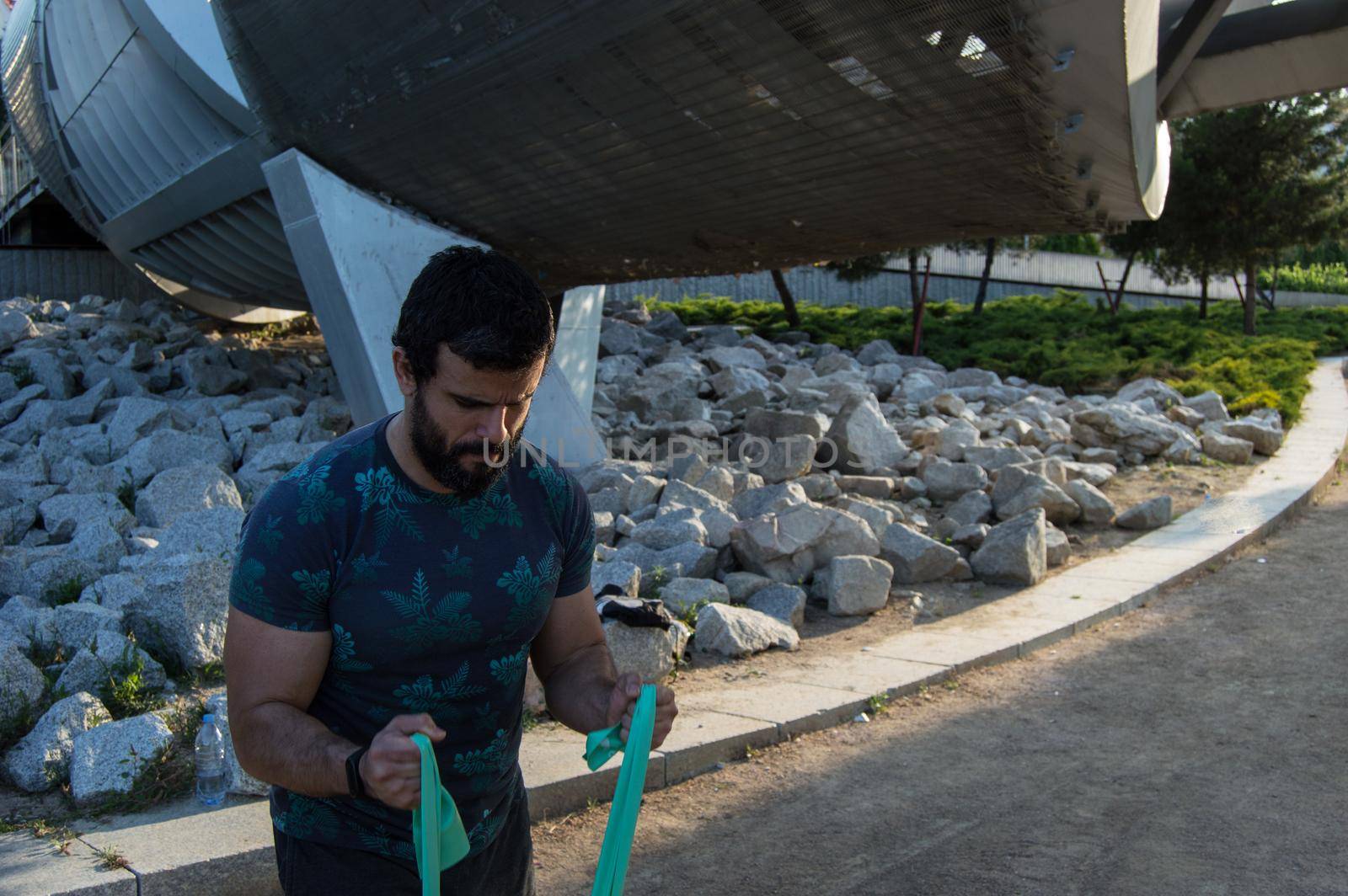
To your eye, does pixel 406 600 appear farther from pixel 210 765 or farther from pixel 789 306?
pixel 789 306

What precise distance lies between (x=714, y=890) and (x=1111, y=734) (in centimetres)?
229

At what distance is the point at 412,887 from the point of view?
6.62 feet

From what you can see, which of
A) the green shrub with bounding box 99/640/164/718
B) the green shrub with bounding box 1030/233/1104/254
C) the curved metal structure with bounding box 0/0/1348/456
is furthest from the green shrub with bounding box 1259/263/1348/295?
the green shrub with bounding box 99/640/164/718

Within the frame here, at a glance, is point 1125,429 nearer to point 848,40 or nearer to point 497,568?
point 848,40

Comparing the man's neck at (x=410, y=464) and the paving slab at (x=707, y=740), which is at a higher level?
the man's neck at (x=410, y=464)

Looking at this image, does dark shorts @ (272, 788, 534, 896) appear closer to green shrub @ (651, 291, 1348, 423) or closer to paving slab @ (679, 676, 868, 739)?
paving slab @ (679, 676, 868, 739)

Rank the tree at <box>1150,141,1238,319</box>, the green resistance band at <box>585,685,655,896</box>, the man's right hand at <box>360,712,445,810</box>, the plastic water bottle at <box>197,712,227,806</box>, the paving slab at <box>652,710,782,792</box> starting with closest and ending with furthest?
1. the man's right hand at <box>360,712,445,810</box>
2. the green resistance band at <box>585,685,655,896</box>
3. the plastic water bottle at <box>197,712,227,806</box>
4. the paving slab at <box>652,710,782,792</box>
5. the tree at <box>1150,141,1238,319</box>

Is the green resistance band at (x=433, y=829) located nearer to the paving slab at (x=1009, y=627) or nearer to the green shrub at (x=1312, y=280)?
the paving slab at (x=1009, y=627)

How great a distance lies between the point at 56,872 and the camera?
3.40 meters

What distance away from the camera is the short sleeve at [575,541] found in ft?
7.23

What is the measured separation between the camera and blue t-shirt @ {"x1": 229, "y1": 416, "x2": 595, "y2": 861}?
1.87 m

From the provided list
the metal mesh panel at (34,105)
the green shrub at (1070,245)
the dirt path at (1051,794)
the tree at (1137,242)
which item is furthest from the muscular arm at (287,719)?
the green shrub at (1070,245)

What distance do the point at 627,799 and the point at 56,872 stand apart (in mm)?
2240

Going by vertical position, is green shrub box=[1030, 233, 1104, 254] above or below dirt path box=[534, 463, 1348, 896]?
above
